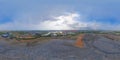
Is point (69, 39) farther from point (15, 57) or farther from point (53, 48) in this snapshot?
point (15, 57)

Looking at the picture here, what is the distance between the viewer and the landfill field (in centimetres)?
1328

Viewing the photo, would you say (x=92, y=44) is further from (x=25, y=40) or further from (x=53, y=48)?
(x=25, y=40)

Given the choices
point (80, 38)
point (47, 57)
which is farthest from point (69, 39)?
point (47, 57)

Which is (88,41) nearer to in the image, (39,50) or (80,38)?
(80,38)

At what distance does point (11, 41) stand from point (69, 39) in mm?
2665

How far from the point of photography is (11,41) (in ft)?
46.1

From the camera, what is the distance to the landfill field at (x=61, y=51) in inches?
523

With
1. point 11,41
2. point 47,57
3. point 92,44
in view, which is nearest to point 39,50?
point 47,57

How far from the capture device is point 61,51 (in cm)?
1328

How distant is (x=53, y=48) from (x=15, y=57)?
1.70 metres

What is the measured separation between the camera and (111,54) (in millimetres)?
13547

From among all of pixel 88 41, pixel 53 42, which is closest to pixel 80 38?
pixel 88 41

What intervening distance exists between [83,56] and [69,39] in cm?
117

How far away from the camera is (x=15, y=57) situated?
1337 centimetres
